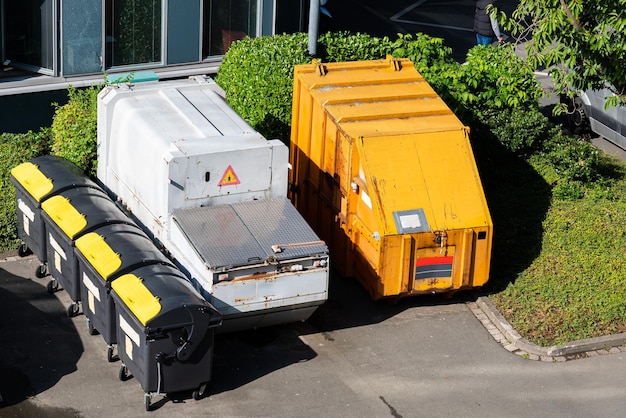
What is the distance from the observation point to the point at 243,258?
36.4ft

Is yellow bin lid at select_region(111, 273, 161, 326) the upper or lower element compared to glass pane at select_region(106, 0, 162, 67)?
lower

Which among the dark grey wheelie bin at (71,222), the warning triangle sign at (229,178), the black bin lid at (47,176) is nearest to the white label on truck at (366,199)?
the warning triangle sign at (229,178)

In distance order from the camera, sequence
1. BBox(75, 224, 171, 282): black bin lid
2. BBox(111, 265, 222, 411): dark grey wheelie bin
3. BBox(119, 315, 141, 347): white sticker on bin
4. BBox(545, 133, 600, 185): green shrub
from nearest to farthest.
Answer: BBox(111, 265, 222, 411): dark grey wheelie bin
BBox(119, 315, 141, 347): white sticker on bin
BBox(75, 224, 171, 282): black bin lid
BBox(545, 133, 600, 185): green shrub

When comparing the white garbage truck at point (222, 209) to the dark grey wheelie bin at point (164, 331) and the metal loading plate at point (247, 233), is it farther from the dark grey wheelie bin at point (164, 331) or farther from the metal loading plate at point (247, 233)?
the dark grey wheelie bin at point (164, 331)

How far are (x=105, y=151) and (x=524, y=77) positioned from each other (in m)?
6.10

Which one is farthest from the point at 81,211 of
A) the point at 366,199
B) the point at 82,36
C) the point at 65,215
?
the point at 82,36

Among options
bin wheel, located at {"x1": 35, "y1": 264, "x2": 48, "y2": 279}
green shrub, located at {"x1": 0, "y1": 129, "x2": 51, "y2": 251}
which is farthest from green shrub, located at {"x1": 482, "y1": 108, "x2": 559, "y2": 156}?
bin wheel, located at {"x1": 35, "y1": 264, "x2": 48, "y2": 279}

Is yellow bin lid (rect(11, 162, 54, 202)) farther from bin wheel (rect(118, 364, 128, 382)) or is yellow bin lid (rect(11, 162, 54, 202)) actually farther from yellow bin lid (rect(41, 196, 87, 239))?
bin wheel (rect(118, 364, 128, 382))

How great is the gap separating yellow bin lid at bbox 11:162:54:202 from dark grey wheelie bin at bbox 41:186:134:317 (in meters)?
0.22

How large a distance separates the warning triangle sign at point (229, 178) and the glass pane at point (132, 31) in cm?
515

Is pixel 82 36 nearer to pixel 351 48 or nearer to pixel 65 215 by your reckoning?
pixel 351 48

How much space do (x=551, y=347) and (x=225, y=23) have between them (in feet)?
25.0

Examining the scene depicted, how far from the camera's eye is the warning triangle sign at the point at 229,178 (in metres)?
11.8

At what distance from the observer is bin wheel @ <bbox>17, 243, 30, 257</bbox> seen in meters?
13.6
